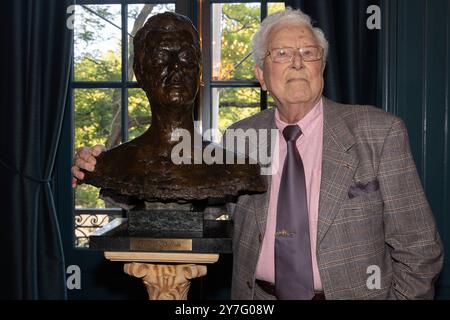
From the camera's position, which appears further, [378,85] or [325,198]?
[378,85]

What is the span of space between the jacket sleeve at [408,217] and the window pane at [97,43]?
1811 mm

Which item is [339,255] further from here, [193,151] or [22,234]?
[22,234]

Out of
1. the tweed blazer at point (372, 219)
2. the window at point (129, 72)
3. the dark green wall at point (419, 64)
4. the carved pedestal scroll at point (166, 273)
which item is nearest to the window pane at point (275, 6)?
the window at point (129, 72)

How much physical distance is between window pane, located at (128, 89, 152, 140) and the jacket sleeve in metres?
1.66

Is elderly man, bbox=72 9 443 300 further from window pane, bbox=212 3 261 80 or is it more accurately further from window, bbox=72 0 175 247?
window, bbox=72 0 175 247

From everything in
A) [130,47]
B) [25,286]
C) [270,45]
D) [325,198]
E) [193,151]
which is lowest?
[25,286]

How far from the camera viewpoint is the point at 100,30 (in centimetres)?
302

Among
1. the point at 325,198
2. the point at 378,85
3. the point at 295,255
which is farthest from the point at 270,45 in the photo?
the point at 378,85

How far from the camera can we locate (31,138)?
276 cm

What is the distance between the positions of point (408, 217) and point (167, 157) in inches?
30.5

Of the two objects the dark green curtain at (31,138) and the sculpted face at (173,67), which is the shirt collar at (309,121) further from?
the dark green curtain at (31,138)

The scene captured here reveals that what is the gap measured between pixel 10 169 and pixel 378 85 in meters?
1.92

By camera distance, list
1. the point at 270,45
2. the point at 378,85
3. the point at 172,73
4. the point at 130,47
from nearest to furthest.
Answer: the point at 172,73
the point at 270,45
the point at 378,85
the point at 130,47

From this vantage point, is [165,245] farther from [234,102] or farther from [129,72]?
[129,72]
